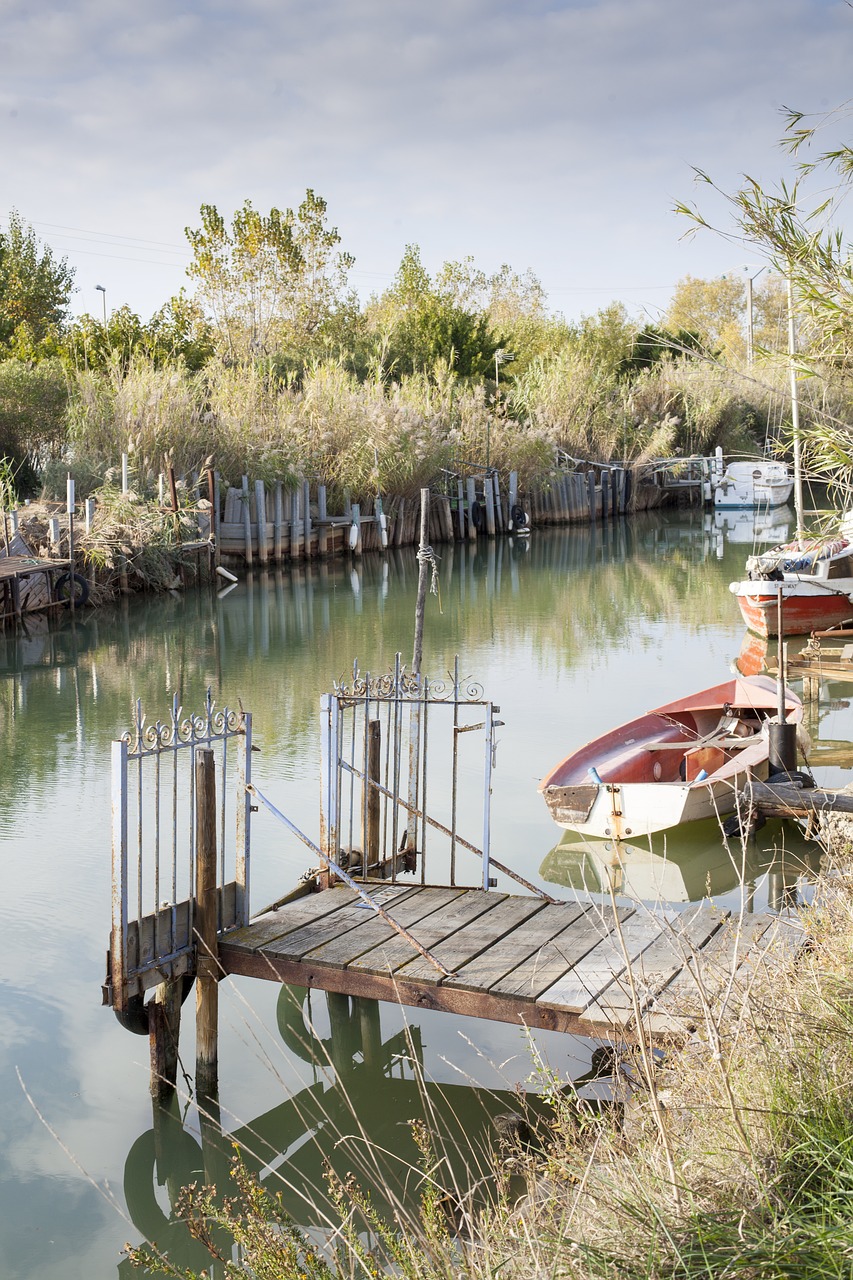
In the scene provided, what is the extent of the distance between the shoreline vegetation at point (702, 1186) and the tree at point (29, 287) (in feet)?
147

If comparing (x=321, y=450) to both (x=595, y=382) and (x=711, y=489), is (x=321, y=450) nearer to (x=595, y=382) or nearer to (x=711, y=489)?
(x=595, y=382)

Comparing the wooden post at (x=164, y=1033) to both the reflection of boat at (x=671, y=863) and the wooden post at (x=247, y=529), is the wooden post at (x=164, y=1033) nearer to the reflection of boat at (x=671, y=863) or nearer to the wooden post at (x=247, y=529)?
the reflection of boat at (x=671, y=863)

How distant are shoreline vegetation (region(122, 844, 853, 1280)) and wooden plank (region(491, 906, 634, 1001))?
4.15 feet

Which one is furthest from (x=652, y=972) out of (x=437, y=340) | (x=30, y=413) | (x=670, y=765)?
(x=437, y=340)

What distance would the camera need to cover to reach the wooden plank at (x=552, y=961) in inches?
206

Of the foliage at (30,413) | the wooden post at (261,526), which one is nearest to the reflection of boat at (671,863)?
the wooden post at (261,526)

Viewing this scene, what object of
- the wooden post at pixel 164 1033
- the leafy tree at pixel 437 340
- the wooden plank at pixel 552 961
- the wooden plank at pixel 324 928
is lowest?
the wooden post at pixel 164 1033

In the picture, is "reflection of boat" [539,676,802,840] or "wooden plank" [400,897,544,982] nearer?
"wooden plank" [400,897,544,982]

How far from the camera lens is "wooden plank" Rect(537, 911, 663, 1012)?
5.12m

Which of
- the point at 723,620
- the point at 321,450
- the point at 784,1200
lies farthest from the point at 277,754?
the point at 321,450

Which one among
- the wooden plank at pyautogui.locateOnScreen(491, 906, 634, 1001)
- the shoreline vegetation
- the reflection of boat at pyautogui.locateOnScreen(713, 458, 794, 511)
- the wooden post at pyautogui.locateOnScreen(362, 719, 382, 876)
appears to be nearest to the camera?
the shoreline vegetation

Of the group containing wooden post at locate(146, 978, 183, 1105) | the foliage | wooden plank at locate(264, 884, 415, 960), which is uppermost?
the foliage

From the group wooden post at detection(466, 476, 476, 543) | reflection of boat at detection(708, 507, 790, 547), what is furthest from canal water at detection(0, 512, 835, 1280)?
reflection of boat at detection(708, 507, 790, 547)

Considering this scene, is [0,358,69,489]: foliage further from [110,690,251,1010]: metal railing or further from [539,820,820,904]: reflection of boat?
[110,690,251,1010]: metal railing
